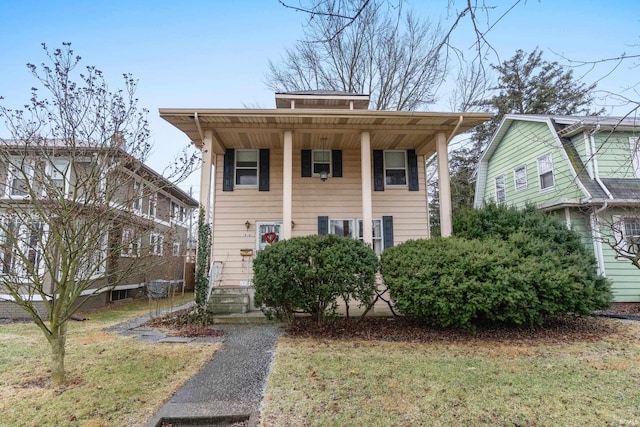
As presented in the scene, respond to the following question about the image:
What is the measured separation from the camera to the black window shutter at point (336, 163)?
32.6 ft

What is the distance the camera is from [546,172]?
1113 cm

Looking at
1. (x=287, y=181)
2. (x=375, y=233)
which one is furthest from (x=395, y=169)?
(x=287, y=181)

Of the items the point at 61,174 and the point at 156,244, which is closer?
the point at 61,174

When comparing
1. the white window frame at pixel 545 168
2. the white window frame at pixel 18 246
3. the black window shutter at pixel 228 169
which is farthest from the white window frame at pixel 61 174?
the white window frame at pixel 545 168

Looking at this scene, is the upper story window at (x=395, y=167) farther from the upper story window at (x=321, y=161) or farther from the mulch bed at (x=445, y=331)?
the mulch bed at (x=445, y=331)

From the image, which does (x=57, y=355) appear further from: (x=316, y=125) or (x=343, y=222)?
(x=343, y=222)

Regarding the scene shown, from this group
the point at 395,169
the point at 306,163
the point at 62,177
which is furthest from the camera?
the point at 395,169

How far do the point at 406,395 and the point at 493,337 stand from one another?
11.4 feet

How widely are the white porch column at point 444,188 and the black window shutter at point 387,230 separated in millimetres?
1613

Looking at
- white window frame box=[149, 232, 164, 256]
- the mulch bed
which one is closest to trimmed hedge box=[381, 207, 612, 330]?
the mulch bed

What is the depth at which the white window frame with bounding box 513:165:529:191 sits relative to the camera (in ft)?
39.9

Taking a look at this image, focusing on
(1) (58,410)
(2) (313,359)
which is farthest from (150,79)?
(2) (313,359)

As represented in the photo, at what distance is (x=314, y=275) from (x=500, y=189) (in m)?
11.1

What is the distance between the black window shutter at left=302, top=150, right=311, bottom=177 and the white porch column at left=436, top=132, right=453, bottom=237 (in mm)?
3691
